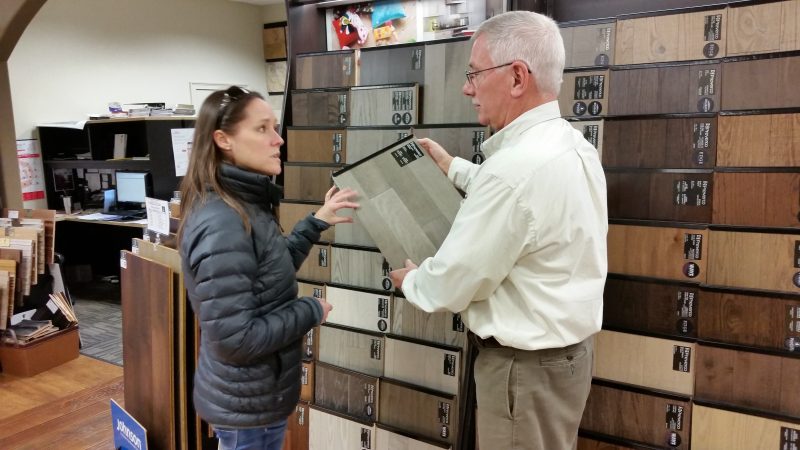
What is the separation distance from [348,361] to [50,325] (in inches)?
100

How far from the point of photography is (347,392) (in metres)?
2.06

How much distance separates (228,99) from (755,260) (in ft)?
4.78

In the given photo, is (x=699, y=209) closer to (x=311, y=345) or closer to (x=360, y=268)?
(x=360, y=268)

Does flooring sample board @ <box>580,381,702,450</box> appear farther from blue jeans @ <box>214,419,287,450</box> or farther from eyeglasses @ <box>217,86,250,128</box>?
eyeglasses @ <box>217,86,250,128</box>

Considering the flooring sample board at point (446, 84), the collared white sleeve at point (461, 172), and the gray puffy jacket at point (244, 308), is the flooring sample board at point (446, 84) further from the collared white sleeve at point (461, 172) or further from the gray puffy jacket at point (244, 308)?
the gray puffy jacket at point (244, 308)

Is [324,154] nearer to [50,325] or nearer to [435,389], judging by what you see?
[435,389]

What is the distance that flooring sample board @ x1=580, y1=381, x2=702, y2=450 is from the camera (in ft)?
5.37

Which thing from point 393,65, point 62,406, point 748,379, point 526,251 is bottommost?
point 62,406

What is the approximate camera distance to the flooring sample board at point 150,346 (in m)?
2.20

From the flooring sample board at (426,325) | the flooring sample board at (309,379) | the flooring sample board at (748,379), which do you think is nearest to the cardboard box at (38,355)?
the flooring sample board at (309,379)

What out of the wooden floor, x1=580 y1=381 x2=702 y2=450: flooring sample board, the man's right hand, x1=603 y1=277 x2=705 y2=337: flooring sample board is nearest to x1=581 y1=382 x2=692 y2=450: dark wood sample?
x1=580 y1=381 x2=702 y2=450: flooring sample board

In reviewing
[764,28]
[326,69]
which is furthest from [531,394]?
[326,69]

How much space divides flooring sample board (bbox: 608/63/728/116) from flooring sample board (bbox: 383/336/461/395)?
3.03ft

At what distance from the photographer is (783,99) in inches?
57.5
